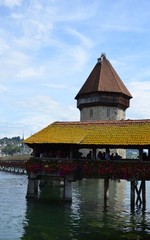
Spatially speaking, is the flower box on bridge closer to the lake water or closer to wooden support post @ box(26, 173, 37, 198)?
wooden support post @ box(26, 173, 37, 198)

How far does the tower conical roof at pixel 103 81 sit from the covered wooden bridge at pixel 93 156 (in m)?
31.2

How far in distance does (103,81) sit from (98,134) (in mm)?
34663

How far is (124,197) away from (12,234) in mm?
17255

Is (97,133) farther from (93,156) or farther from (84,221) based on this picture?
(84,221)

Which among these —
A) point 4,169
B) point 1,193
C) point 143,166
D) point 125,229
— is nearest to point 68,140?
point 143,166

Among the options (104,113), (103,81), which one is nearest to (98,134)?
(104,113)

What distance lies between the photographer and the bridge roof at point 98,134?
24.4 metres

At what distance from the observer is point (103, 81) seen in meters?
59.6

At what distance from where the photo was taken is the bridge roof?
24.4m

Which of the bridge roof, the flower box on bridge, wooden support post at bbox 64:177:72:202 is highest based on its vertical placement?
the bridge roof

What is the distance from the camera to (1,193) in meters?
34.5

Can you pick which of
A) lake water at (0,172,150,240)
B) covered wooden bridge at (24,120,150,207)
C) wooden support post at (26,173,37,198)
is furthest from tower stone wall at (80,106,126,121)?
wooden support post at (26,173,37,198)

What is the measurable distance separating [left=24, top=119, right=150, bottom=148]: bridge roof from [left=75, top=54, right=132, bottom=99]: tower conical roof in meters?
30.9

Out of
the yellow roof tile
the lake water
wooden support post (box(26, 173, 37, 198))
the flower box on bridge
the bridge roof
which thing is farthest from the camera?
wooden support post (box(26, 173, 37, 198))
